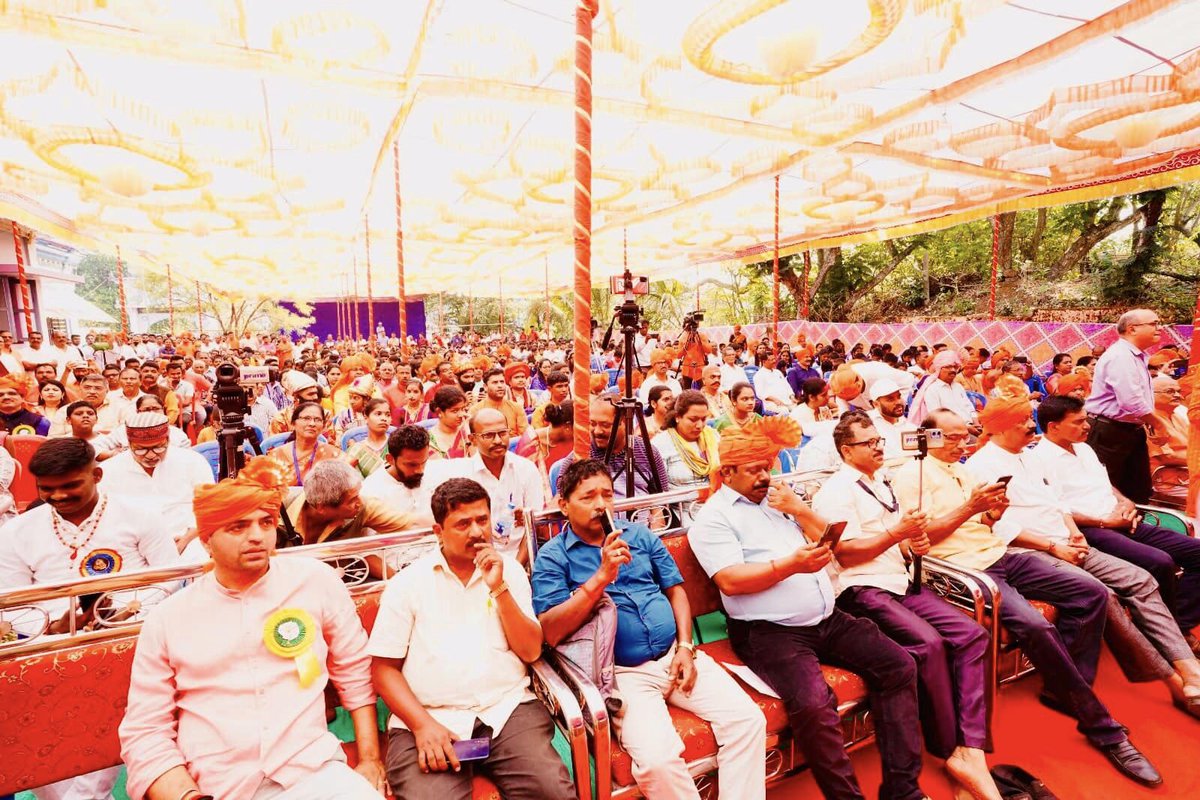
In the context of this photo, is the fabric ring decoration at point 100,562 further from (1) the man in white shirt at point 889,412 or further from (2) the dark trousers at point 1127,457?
(2) the dark trousers at point 1127,457

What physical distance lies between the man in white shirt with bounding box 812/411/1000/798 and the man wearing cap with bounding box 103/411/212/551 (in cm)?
350

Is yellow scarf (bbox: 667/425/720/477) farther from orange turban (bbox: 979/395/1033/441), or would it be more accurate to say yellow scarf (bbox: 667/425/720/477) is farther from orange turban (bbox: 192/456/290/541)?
orange turban (bbox: 192/456/290/541)

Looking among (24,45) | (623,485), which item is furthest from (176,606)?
(24,45)

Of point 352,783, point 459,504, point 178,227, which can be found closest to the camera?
point 352,783

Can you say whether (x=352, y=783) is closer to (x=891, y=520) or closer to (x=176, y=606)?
(x=176, y=606)

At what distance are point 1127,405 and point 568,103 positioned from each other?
6.38 meters

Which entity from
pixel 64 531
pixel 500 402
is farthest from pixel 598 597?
pixel 500 402

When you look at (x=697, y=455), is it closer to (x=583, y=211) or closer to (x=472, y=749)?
(x=583, y=211)

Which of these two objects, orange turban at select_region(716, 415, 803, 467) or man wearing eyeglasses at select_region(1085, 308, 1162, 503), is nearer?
orange turban at select_region(716, 415, 803, 467)

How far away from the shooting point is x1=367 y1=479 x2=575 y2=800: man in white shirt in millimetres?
2092

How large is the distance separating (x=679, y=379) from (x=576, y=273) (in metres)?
5.04

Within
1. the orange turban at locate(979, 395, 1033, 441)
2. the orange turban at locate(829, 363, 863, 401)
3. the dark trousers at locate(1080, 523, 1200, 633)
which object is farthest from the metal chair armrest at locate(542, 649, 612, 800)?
the orange turban at locate(829, 363, 863, 401)

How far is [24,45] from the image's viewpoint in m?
6.44

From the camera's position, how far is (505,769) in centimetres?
214
